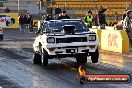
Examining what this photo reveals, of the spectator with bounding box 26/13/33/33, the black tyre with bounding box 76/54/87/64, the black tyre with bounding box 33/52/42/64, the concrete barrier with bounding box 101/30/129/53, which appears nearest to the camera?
the black tyre with bounding box 76/54/87/64

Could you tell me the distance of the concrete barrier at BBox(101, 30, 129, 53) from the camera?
74.0 feet

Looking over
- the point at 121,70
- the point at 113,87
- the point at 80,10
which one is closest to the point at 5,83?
the point at 113,87

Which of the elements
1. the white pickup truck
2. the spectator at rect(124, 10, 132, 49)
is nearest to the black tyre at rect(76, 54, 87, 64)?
the white pickup truck

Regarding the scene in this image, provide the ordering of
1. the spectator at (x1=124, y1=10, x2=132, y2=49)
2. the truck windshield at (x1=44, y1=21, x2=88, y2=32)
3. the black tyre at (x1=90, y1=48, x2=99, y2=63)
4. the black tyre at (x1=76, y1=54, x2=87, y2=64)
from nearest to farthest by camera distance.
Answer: the black tyre at (x1=90, y1=48, x2=99, y2=63)
the truck windshield at (x1=44, y1=21, x2=88, y2=32)
the black tyre at (x1=76, y1=54, x2=87, y2=64)
the spectator at (x1=124, y1=10, x2=132, y2=49)

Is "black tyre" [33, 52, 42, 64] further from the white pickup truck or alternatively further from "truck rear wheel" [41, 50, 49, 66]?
"truck rear wheel" [41, 50, 49, 66]

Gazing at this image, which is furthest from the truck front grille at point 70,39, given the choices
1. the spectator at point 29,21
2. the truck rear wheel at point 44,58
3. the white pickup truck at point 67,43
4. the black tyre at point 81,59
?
the spectator at point 29,21

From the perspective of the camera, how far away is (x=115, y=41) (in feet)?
75.7

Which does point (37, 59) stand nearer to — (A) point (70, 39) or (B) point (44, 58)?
(B) point (44, 58)

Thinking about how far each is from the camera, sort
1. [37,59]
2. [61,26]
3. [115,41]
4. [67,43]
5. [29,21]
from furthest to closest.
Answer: [29,21], [115,41], [37,59], [61,26], [67,43]

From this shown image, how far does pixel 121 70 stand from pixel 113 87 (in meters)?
3.75

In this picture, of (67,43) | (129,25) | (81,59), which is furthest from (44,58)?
(129,25)

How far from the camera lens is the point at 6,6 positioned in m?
50.4

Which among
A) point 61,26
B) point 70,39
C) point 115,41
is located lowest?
point 115,41

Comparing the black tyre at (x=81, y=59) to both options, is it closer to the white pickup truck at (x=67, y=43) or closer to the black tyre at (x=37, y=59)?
the white pickup truck at (x=67, y=43)
